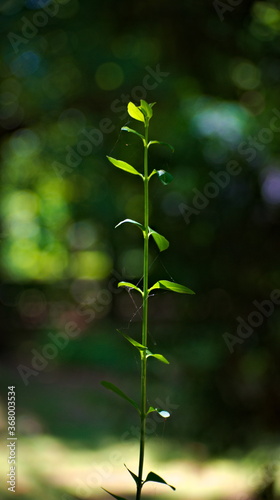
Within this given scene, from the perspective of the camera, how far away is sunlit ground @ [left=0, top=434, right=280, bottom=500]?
1086 mm

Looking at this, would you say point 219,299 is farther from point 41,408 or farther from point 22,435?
point 41,408

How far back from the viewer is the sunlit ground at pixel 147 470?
1086 millimetres

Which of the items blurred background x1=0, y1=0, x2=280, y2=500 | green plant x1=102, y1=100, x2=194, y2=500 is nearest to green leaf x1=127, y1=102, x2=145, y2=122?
green plant x1=102, y1=100, x2=194, y2=500

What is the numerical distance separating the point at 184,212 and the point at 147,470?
0.69 metres

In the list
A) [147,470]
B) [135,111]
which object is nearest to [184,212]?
[147,470]

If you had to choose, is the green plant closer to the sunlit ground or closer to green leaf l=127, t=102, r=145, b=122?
green leaf l=127, t=102, r=145, b=122

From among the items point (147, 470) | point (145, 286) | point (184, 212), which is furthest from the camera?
point (184, 212)

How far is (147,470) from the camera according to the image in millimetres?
1247

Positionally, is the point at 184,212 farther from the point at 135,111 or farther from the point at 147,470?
the point at 135,111

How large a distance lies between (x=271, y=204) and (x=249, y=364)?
0.41 m

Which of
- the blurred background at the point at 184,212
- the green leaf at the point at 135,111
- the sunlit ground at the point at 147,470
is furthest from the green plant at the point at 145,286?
the sunlit ground at the point at 147,470

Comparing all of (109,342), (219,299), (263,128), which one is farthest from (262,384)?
(109,342)

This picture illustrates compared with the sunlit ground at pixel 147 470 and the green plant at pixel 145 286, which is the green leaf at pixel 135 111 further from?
the sunlit ground at pixel 147 470

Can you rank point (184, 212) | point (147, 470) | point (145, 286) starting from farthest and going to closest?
point (184, 212) < point (147, 470) < point (145, 286)
